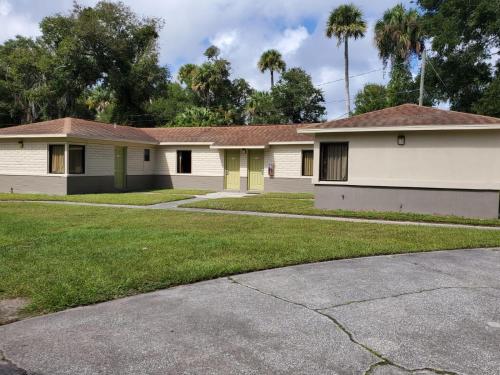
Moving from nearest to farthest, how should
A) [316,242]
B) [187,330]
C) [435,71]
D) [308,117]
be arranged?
[187,330], [316,242], [435,71], [308,117]

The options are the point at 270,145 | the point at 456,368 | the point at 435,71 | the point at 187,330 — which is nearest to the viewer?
the point at 456,368

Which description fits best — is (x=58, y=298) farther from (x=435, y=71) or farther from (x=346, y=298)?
(x=435, y=71)

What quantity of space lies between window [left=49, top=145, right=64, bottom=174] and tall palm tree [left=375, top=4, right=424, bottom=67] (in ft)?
86.8

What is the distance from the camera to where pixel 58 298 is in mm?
4832

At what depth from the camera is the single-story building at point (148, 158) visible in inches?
775

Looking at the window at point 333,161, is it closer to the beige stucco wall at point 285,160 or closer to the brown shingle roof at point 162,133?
the brown shingle roof at point 162,133

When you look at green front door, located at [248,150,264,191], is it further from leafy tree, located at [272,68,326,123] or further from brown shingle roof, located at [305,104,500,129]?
leafy tree, located at [272,68,326,123]

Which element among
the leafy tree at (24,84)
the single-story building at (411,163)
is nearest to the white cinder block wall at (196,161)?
the single-story building at (411,163)

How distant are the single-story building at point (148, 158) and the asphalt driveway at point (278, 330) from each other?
15.8 m

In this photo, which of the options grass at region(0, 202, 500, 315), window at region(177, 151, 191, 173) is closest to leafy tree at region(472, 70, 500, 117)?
grass at region(0, 202, 500, 315)

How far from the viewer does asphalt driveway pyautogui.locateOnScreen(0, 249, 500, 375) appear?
3.35 metres

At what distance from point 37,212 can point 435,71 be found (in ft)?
76.8

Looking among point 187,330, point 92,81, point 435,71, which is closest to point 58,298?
point 187,330

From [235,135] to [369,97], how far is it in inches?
861
